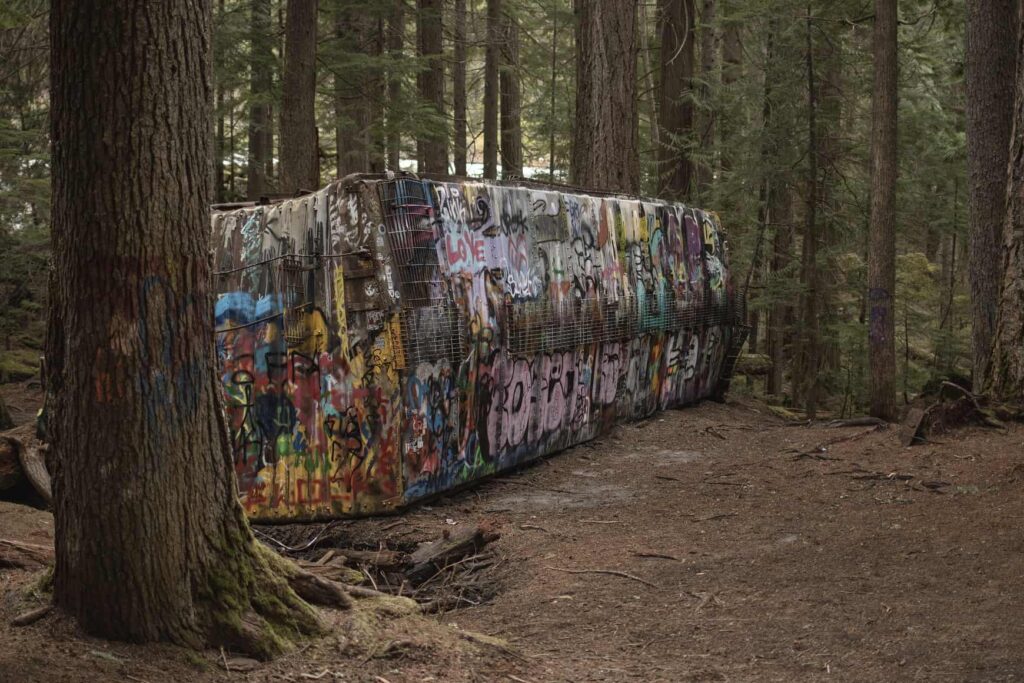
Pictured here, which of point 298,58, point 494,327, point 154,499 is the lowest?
point 154,499

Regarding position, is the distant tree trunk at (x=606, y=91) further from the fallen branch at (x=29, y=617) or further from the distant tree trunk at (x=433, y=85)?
the fallen branch at (x=29, y=617)

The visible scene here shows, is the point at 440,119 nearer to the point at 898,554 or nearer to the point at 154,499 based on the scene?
the point at 898,554

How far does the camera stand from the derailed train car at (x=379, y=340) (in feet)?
27.2

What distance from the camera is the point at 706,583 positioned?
6.63 m

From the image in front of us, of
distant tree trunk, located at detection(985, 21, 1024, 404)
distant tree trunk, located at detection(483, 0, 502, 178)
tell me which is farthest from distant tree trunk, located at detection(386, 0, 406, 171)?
distant tree trunk, located at detection(985, 21, 1024, 404)

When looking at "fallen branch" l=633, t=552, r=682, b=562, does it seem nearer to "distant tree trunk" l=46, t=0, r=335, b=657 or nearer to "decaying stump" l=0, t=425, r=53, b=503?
"distant tree trunk" l=46, t=0, r=335, b=657

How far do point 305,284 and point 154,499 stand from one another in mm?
4282

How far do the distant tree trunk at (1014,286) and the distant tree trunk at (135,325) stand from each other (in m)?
7.56

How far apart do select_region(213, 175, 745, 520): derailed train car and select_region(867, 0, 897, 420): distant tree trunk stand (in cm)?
650

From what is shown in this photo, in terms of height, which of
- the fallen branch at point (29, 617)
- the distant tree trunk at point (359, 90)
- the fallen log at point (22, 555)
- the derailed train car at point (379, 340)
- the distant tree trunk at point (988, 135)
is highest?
the distant tree trunk at point (359, 90)

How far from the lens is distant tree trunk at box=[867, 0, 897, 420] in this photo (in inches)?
571

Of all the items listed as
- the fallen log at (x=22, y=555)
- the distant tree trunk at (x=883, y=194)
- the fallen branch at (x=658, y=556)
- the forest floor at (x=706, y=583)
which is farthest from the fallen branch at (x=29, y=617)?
the distant tree trunk at (x=883, y=194)

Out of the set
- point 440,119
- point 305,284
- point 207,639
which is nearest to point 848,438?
point 305,284

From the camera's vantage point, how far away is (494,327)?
31.5ft
